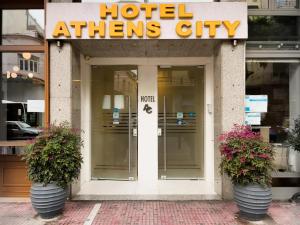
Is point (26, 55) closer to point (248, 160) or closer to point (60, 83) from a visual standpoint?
point (60, 83)

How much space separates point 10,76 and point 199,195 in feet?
15.6

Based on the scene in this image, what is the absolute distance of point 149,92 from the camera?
7.19 meters

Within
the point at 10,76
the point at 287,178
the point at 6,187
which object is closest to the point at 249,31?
the point at 287,178

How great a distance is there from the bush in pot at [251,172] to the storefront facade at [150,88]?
0.96 m

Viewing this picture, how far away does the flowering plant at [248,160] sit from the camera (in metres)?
4.71

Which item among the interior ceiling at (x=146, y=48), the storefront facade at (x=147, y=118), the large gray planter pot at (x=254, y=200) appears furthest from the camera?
the storefront facade at (x=147, y=118)

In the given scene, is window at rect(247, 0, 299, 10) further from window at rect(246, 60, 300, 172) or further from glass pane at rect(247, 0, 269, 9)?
window at rect(246, 60, 300, 172)

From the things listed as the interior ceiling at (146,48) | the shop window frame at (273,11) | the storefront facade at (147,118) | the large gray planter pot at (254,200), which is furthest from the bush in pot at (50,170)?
the shop window frame at (273,11)

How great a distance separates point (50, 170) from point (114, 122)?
8.59 feet

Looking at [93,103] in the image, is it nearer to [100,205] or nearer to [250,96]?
[100,205]

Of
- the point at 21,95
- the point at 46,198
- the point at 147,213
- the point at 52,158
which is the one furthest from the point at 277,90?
the point at 21,95

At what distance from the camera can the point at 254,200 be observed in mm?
4707

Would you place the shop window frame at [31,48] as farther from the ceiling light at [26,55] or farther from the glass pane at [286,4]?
the glass pane at [286,4]

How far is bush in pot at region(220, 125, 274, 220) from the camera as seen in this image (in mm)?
4711
